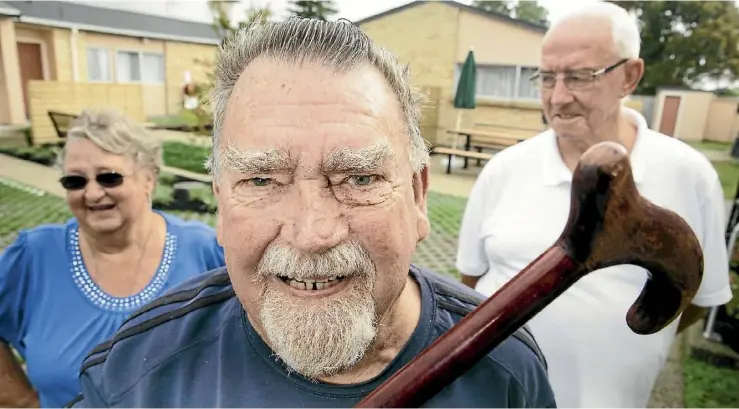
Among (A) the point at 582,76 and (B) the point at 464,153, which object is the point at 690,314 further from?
(B) the point at 464,153

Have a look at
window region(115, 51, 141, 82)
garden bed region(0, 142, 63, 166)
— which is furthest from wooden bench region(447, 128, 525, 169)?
garden bed region(0, 142, 63, 166)

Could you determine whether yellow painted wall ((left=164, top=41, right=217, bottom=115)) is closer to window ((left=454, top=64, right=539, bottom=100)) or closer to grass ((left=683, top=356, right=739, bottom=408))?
window ((left=454, top=64, right=539, bottom=100))

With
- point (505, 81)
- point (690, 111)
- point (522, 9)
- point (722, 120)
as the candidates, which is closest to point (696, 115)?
point (690, 111)

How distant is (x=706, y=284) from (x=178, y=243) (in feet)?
8.12

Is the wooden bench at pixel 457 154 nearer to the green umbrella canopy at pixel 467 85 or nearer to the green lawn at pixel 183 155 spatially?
Result: the green umbrella canopy at pixel 467 85

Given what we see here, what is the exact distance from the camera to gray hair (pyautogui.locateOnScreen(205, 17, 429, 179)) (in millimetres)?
1061

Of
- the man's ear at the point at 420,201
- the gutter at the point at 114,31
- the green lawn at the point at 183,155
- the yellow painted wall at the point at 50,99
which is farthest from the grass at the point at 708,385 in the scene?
the green lawn at the point at 183,155

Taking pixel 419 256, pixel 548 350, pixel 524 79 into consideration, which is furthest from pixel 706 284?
pixel 524 79

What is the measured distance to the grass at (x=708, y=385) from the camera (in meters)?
3.81

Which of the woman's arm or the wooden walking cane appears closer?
the wooden walking cane

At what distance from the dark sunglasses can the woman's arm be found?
759 millimetres

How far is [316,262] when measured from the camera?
0.98 metres

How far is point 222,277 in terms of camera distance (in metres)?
1.40

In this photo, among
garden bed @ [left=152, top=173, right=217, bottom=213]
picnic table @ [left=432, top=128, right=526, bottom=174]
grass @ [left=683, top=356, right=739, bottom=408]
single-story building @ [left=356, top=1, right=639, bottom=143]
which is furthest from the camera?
picnic table @ [left=432, top=128, right=526, bottom=174]
